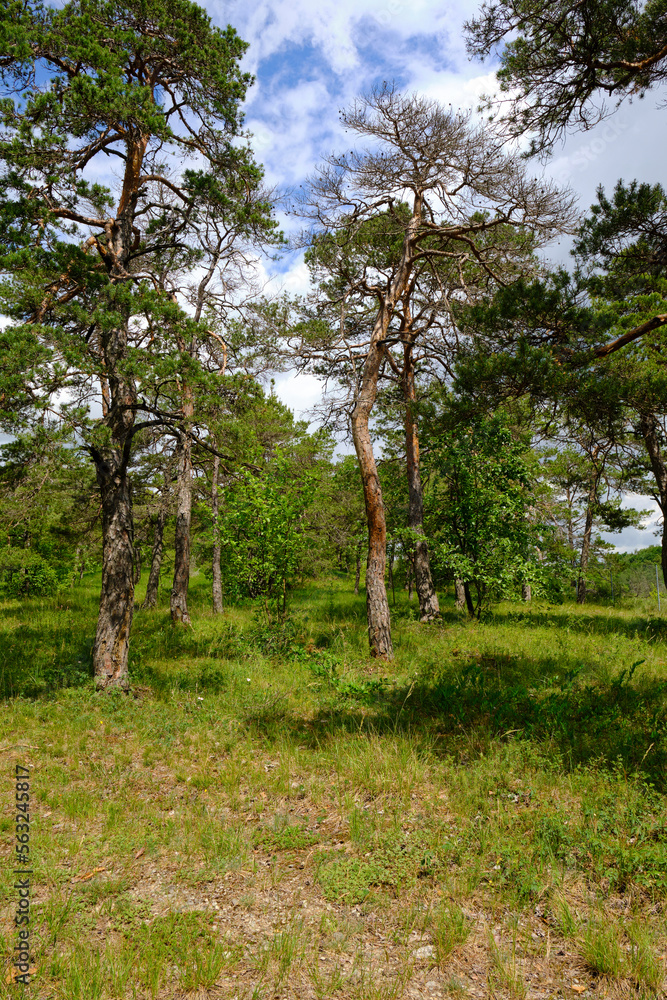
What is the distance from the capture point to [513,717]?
239 inches

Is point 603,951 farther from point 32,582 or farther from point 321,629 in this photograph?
point 32,582

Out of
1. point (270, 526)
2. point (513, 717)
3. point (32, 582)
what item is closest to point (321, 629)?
point (270, 526)

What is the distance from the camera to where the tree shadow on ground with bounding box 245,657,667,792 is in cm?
511

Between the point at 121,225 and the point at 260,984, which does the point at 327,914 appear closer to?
the point at 260,984

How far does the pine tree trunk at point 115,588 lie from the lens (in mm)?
7660

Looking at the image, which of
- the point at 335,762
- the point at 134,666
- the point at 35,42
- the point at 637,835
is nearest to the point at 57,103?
the point at 35,42

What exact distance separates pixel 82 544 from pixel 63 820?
1228cm

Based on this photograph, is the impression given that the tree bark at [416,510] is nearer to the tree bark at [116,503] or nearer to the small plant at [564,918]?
the tree bark at [116,503]

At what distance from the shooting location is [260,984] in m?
2.81

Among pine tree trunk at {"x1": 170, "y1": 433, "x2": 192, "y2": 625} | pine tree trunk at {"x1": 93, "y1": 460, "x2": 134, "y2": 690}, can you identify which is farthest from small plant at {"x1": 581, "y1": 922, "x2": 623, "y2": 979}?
pine tree trunk at {"x1": 170, "y1": 433, "x2": 192, "y2": 625}

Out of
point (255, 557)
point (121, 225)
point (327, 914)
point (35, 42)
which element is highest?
point (35, 42)

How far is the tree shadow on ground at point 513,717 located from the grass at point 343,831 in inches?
1.5

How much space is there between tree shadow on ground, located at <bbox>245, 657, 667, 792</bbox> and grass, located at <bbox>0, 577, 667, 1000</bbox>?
4 centimetres

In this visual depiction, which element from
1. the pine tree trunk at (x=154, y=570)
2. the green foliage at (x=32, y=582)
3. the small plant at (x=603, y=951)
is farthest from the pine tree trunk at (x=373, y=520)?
the green foliage at (x=32, y=582)
